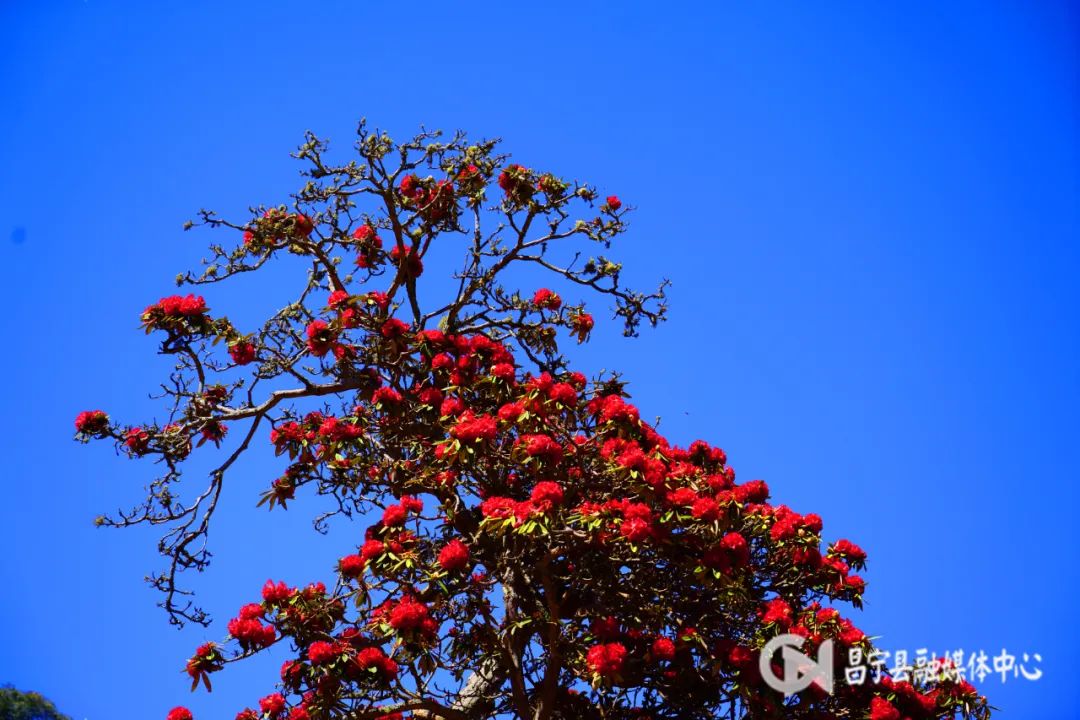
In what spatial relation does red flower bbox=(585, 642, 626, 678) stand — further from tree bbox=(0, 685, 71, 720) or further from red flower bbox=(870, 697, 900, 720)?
tree bbox=(0, 685, 71, 720)

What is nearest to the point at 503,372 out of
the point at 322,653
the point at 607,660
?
the point at 607,660

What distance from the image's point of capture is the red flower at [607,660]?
7910 millimetres

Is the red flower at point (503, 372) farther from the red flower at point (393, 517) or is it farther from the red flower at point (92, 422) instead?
the red flower at point (92, 422)

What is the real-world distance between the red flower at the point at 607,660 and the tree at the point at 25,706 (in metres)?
17.0

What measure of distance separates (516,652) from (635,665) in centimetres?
89

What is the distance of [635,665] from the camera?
8641 mm

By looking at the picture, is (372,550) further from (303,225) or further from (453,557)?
(303,225)

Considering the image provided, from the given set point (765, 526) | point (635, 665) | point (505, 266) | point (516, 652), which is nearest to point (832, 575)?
point (765, 526)

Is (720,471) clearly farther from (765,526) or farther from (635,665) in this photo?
(635,665)

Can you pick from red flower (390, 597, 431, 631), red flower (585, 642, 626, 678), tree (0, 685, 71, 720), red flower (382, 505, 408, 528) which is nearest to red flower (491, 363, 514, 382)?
red flower (382, 505, 408, 528)

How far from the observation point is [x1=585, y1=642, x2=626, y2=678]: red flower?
7910 millimetres
